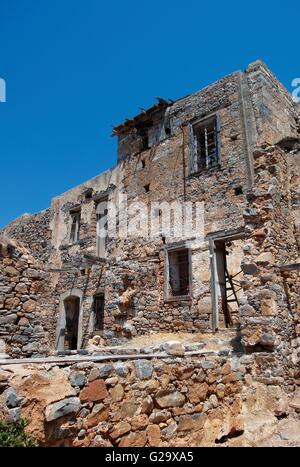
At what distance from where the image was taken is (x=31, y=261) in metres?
5.62

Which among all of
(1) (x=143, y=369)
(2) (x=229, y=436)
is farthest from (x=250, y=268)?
(1) (x=143, y=369)

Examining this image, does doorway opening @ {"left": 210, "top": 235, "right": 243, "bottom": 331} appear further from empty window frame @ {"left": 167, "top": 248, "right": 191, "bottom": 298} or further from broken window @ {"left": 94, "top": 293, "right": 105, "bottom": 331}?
broken window @ {"left": 94, "top": 293, "right": 105, "bottom": 331}

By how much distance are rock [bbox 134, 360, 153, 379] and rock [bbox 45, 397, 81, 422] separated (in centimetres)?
83

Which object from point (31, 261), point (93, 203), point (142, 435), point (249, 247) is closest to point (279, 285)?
point (249, 247)

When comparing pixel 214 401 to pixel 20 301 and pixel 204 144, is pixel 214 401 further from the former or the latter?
pixel 204 144

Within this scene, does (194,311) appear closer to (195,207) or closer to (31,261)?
(195,207)

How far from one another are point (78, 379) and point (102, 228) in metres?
12.0

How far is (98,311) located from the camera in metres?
13.9

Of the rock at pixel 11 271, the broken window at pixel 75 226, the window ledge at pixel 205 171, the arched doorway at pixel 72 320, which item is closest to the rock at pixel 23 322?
the rock at pixel 11 271

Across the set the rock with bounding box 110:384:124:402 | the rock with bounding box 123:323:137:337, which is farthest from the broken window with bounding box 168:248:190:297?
the rock with bounding box 110:384:124:402

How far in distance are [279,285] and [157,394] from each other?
3.33 metres

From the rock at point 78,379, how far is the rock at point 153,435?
1.08 metres

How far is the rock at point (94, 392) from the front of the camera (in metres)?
3.04

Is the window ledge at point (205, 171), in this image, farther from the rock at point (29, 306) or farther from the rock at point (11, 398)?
the rock at point (11, 398)
